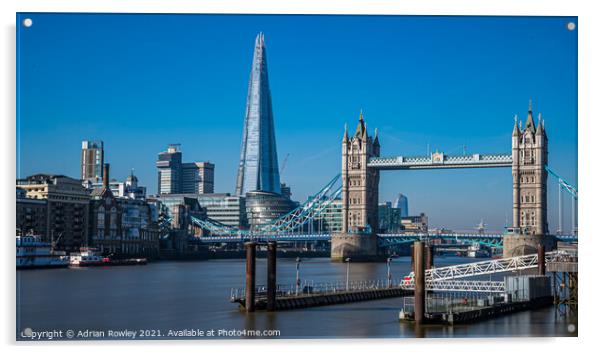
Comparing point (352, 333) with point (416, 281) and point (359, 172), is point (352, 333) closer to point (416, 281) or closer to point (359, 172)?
point (416, 281)

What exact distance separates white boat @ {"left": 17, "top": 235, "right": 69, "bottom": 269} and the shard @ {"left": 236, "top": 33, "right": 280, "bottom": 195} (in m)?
108

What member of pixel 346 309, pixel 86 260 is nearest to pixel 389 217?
pixel 86 260

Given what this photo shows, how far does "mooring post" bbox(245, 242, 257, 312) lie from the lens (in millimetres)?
33781

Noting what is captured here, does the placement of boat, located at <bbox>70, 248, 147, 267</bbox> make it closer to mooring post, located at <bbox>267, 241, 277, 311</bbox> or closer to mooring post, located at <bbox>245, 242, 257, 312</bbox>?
mooring post, located at <bbox>267, 241, 277, 311</bbox>

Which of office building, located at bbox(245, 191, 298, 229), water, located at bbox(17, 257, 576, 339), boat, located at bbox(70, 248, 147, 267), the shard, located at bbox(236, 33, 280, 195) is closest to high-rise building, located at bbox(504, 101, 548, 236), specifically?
boat, located at bbox(70, 248, 147, 267)

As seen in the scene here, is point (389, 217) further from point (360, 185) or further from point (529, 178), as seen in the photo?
point (529, 178)

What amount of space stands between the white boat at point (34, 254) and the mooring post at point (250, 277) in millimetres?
39182

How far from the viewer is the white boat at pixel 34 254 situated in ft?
233

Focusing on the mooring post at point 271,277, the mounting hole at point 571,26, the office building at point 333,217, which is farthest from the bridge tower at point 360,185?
the mounting hole at point 571,26

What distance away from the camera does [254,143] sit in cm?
18588

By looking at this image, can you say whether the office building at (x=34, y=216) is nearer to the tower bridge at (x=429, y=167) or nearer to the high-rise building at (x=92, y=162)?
the tower bridge at (x=429, y=167)

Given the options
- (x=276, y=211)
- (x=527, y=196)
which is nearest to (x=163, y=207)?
(x=276, y=211)

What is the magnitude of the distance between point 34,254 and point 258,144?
374ft

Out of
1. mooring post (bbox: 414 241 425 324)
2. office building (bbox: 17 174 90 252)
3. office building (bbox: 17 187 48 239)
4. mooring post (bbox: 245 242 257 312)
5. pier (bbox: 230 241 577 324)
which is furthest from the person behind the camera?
office building (bbox: 17 174 90 252)
